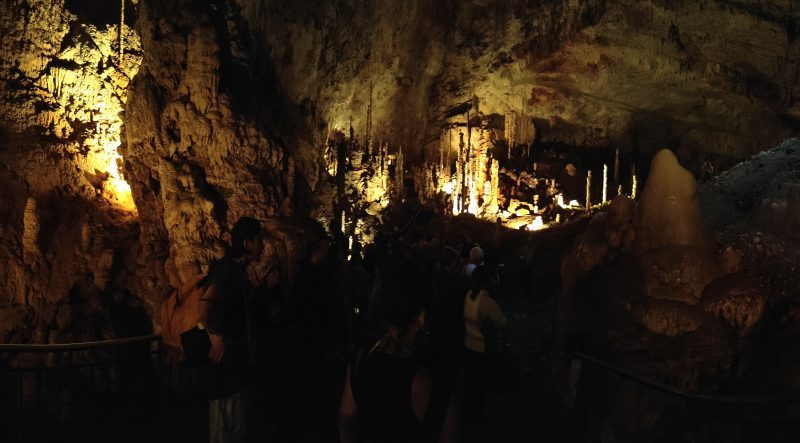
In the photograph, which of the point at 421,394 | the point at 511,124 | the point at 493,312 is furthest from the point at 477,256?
the point at 511,124

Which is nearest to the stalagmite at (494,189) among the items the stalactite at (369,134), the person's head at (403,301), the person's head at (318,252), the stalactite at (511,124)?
the stalactite at (511,124)

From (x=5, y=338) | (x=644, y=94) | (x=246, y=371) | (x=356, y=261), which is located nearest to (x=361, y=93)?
(x=644, y=94)

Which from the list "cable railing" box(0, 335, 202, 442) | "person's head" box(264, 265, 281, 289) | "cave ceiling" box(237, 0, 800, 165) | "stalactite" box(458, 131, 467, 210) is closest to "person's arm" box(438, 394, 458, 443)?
"cable railing" box(0, 335, 202, 442)

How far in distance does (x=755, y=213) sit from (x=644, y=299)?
96.5 inches

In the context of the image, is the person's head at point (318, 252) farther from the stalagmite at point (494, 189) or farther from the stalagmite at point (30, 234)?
the stalagmite at point (494, 189)

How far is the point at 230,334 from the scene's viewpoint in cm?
336

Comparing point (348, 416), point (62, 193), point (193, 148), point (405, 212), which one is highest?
point (193, 148)

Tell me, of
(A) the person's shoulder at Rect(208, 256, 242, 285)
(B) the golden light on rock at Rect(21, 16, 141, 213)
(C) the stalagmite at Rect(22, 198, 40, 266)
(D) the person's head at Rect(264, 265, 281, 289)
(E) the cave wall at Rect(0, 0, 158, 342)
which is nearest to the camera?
(A) the person's shoulder at Rect(208, 256, 242, 285)

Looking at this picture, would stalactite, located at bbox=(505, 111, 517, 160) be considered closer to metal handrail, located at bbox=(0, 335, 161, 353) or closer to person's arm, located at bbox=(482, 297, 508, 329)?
person's arm, located at bbox=(482, 297, 508, 329)

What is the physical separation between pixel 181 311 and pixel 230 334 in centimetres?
31

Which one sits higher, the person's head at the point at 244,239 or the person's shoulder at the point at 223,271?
the person's head at the point at 244,239

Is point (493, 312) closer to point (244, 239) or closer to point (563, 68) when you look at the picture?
point (244, 239)

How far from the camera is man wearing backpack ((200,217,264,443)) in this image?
3215mm

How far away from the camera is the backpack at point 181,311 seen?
3.25 metres
